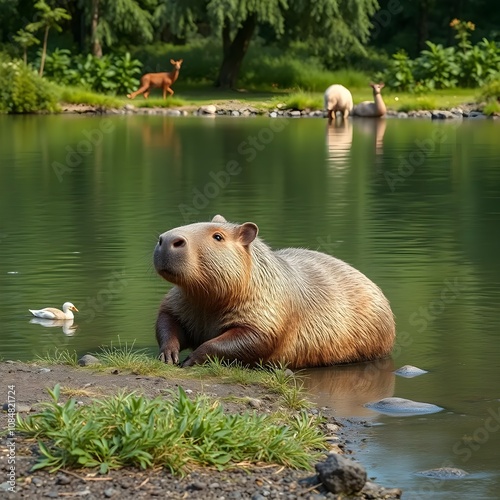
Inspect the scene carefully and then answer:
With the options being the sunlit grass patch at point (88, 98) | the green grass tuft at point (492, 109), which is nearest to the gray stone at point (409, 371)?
the green grass tuft at point (492, 109)

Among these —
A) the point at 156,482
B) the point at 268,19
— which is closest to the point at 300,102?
the point at 268,19

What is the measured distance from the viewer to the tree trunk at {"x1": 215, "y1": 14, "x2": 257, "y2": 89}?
161 feet

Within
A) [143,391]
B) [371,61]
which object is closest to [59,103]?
[371,61]

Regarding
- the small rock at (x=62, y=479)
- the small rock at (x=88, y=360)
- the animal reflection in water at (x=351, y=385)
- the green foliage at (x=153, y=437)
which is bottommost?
the animal reflection in water at (x=351, y=385)

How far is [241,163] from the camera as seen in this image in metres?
26.9

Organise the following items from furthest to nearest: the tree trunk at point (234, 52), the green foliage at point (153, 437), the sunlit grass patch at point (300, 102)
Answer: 1. the tree trunk at point (234, 52)
2. the sunlit grass patch at point (300, 102)
3. the green foliage at point (153, 437)

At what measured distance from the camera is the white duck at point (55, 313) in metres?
11.0

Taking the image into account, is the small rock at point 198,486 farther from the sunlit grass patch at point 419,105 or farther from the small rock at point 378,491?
the sunlit grass patch at point 419,105

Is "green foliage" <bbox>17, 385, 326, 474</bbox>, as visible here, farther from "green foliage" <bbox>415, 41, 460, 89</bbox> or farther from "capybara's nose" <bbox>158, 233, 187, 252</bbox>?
"green foliage" <bbox>415, 41, 460, 89</bbox>

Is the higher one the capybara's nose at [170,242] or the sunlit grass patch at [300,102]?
the capybara's nose at [170,242]

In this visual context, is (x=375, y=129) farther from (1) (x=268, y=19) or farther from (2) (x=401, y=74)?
(2) (x=401, y=74)

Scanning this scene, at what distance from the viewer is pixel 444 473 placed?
22.6ft

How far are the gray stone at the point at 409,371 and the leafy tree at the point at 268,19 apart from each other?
120 feet

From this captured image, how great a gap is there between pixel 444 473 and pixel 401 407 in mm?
1460
